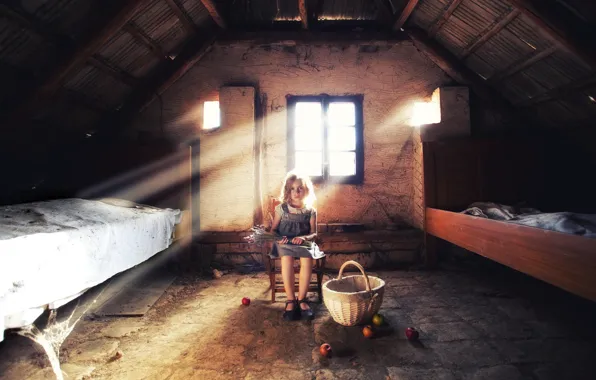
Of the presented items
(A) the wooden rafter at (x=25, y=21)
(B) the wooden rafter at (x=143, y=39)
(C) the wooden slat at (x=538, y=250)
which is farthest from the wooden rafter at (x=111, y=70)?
(C) the wooden slat at (x=538, y=250)

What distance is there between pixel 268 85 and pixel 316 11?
1.26 meters

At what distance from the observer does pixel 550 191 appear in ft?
14.8

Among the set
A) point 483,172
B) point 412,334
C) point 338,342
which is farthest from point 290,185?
point 483,172

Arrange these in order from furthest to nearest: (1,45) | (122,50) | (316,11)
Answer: (316,11) < (122,50) < (1,45)

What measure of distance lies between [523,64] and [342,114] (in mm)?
2345

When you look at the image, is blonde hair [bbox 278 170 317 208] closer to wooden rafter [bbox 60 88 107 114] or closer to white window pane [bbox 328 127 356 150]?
white window pane [bbox 328 127 356 150]

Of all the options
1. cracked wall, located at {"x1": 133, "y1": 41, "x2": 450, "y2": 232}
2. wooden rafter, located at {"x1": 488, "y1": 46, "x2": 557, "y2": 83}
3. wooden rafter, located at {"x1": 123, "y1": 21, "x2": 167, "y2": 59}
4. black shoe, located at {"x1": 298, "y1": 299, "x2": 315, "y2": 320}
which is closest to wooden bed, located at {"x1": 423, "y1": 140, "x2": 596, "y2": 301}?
cracked wall, located at {"x1": 133, "y1": 41, "x2": 450, "y2": 232}

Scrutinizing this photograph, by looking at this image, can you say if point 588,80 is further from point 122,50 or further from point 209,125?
point 122,50

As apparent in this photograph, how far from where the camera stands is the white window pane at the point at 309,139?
199 inches

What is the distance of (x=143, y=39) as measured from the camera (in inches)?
163

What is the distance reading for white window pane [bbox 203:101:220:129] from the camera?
16.6ft

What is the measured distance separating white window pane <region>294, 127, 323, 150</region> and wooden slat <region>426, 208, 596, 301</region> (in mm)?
2330

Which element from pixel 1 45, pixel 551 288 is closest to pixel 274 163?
pixel 1 45

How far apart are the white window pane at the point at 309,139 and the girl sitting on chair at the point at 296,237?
66.8 inches
